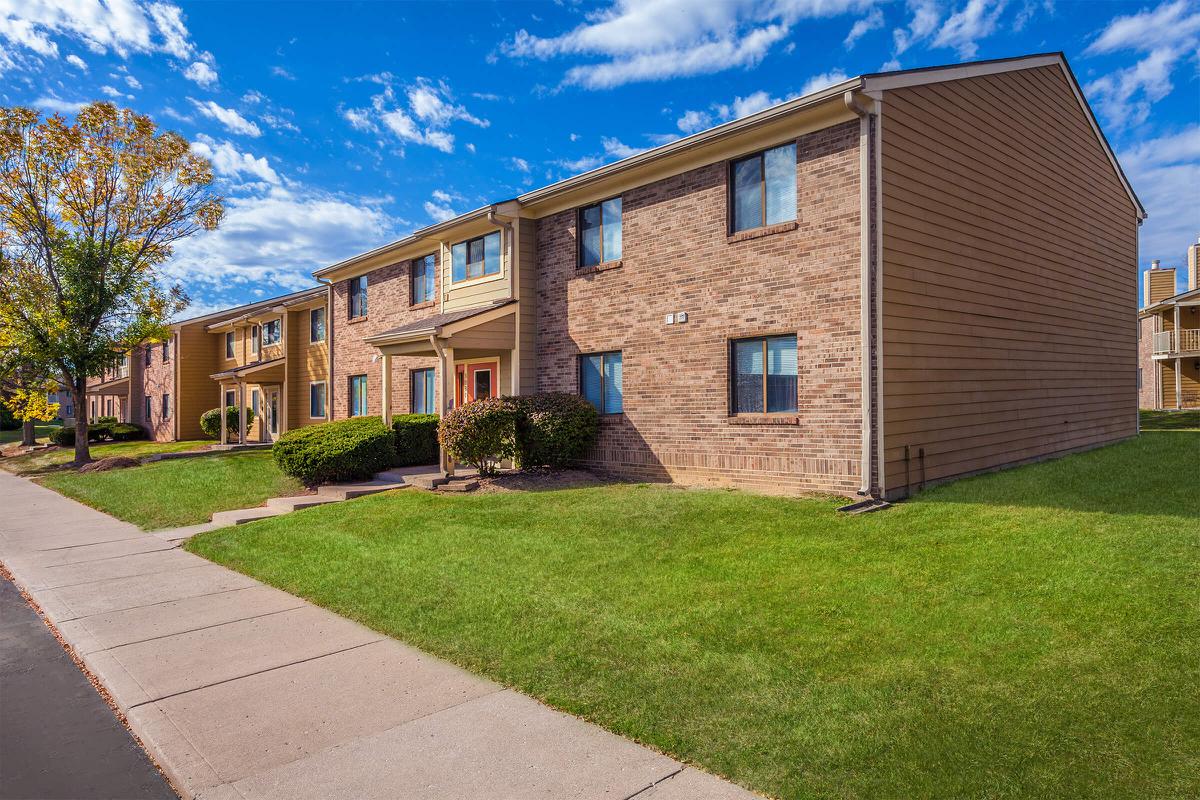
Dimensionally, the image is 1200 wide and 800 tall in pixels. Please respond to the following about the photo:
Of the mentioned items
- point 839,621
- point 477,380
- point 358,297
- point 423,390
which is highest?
point 358,297

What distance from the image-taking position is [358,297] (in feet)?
74.5

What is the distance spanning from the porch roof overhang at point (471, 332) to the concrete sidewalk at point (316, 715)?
25.4 ft

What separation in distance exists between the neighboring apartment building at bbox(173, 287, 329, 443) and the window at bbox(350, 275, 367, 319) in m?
3.23

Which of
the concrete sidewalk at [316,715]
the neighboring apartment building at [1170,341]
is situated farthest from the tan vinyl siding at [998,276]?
the neighboring apartment building at [1170,341]

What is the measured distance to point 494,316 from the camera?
15.2 meters

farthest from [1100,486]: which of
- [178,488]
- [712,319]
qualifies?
[178,488]

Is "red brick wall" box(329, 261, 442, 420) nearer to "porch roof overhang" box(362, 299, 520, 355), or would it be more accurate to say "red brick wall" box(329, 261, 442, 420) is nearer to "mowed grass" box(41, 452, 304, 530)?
"porch roof overhang" box(362, 299, 520, 355)

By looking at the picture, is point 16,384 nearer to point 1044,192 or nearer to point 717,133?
point 717,133

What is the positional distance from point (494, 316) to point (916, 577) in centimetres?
1054

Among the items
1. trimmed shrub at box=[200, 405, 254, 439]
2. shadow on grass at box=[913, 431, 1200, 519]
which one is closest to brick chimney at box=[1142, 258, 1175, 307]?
shadow on grass at box=[913, 431, 1200, 519]

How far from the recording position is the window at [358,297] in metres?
22.4

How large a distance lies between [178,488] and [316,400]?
10.9 meters

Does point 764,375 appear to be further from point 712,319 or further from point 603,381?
point 603,381

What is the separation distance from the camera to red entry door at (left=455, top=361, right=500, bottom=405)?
16.7 metres
